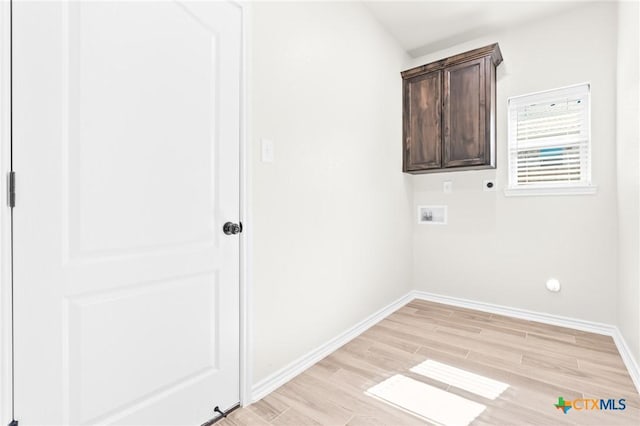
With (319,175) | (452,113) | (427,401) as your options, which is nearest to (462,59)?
(452,113)

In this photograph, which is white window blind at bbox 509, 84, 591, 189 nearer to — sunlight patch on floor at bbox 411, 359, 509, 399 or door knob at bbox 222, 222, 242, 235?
sunlight patch on floor at bbox 411, 359, 509, 399

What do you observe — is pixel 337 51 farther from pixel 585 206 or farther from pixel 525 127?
pixel 585 206

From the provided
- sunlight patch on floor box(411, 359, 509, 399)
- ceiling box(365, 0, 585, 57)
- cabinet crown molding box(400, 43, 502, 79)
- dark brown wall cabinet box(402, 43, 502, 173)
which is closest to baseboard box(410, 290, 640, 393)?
sunlight patch on floor box(411, 359, 509, 399)

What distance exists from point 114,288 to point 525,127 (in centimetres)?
338

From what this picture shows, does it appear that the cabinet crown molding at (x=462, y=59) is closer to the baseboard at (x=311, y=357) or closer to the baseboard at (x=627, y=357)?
the baseboard at (x=311, y=357)

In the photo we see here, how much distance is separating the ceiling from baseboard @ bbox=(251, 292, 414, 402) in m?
2.63

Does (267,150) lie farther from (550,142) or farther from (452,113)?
(550,142)

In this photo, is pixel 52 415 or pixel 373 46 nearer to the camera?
pixel 52 415

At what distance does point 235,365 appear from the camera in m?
1.63

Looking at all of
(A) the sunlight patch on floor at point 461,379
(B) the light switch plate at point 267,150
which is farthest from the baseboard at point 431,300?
(B) the light switch plate at point 267,150

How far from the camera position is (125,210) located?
121cm

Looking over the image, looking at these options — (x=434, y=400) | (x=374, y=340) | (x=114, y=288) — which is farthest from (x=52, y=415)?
(x=374, y=340)

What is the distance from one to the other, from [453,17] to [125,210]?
3032mm

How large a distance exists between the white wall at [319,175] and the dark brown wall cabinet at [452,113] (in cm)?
20
